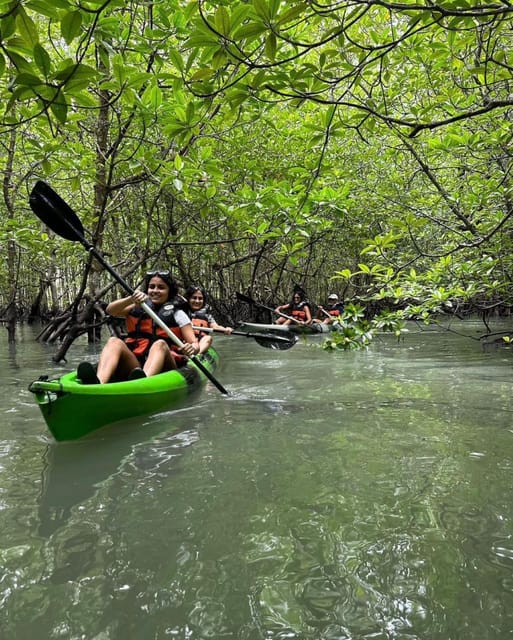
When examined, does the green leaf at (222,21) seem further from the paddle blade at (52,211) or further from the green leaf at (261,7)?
the paddle blade at (52,211)

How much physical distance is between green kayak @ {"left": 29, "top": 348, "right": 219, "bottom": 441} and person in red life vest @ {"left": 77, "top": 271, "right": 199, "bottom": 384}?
0.20m

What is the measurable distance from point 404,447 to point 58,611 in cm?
201

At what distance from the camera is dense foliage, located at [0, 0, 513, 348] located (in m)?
1.57

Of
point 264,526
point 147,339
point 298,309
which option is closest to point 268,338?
point 147,339

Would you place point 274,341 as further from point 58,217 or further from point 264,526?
point 264,526

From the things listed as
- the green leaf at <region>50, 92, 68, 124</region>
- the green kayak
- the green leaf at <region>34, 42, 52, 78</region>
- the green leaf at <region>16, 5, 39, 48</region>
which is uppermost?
the green leaf at <region>16, 5, 39, 48</region>

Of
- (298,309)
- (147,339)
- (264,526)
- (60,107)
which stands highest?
(60,107)

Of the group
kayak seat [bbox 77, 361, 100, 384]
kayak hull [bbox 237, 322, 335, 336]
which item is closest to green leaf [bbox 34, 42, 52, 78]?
kayak seat [bbox 77, 361, 100, 384]

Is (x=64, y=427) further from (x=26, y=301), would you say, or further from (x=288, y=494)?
(x=26, y=301)

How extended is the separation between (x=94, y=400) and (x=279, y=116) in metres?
6.16

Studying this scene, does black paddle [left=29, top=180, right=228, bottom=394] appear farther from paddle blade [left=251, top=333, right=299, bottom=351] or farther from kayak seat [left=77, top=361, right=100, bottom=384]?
paddle blade [left=251, top=333, right=299, bottom=351]

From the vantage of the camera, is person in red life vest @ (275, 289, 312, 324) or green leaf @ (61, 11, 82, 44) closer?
green leaf @ (61, 11, 82, 44)

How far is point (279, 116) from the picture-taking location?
24.7 feet

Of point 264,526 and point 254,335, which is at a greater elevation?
point 254,335
